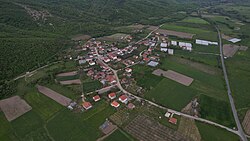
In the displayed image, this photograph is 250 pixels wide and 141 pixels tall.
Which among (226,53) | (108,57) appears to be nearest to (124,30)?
(108,57)

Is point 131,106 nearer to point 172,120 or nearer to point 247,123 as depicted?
point 172,120

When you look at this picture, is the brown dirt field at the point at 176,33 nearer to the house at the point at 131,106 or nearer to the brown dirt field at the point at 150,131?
the house at the point at 131,106

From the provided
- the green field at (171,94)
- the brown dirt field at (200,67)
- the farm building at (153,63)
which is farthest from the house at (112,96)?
the brown dirt field at (200,67)

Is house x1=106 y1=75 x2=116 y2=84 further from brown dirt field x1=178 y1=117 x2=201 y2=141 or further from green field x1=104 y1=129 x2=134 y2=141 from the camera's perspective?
brown dirt field x1=178 y1=117 x2=201 y2=141

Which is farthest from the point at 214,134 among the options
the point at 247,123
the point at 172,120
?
the point at 247,123

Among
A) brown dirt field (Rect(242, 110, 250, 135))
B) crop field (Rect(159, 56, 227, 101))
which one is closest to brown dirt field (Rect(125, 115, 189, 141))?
brown dirt field (Rect(242, 110, 250, 135))

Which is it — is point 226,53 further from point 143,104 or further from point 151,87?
point 143,104
